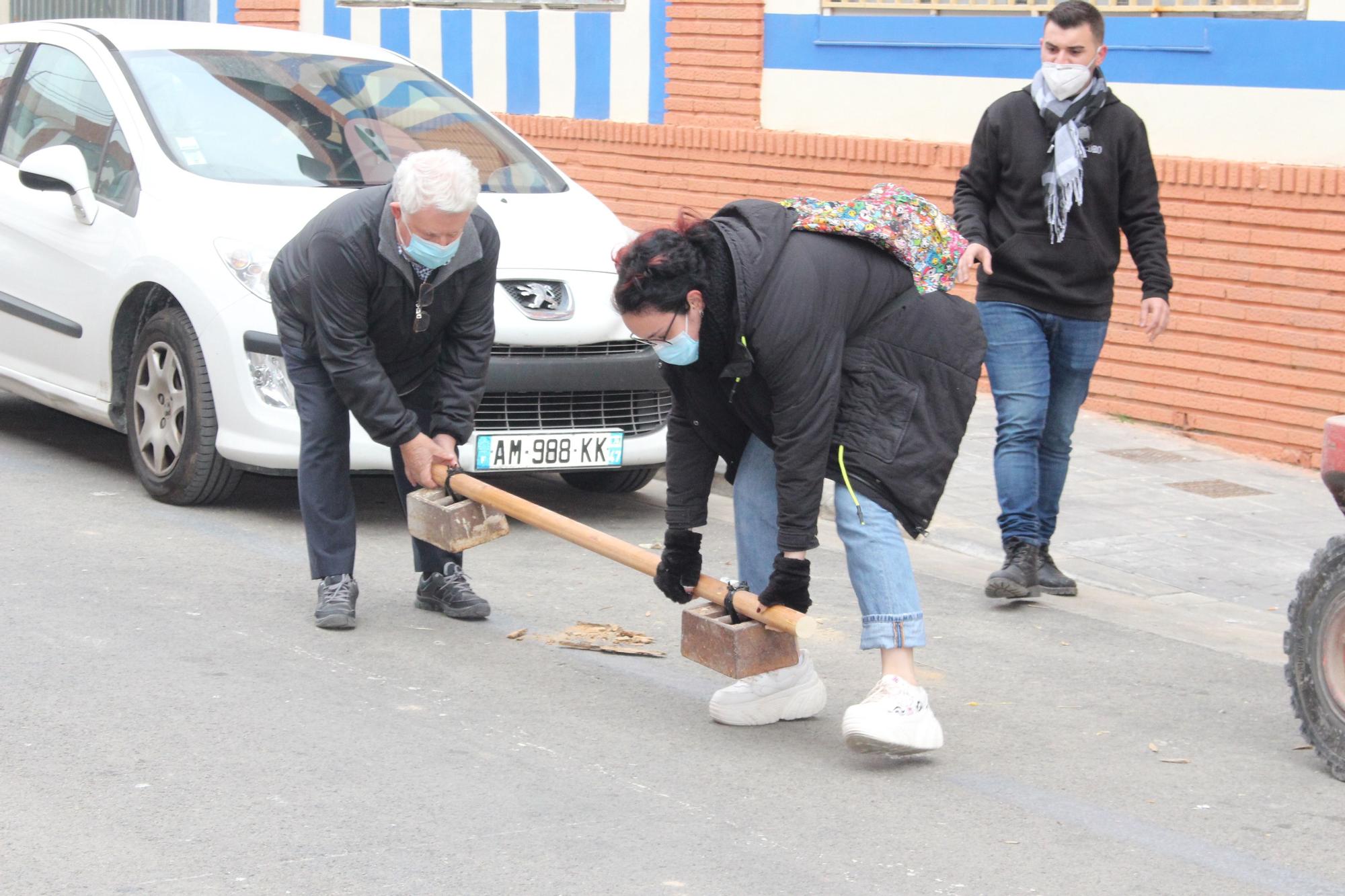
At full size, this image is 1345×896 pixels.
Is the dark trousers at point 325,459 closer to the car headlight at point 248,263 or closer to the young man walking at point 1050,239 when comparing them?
the car headlight at point 248,263

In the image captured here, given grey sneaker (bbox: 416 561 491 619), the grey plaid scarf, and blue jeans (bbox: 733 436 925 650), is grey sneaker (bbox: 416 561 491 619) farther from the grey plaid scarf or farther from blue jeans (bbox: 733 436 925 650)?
the grey plaid scarf

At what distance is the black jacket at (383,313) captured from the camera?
5156mm

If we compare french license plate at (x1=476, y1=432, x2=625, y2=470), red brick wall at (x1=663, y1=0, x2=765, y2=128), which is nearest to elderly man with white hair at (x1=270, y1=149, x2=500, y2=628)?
french license plate at (x1=476, y1=432, x2=625, y2=470)

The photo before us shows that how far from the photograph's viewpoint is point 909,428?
4344mm

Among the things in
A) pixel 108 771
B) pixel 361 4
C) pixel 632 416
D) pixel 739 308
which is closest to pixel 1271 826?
pixel 739 308

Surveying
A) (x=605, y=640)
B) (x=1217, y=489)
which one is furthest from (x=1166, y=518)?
(x=605, y=640)

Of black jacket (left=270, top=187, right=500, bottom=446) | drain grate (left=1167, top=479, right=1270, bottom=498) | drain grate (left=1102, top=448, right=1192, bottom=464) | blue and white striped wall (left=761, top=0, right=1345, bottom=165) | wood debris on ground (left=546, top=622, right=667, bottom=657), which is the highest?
blue and white striped wall (left=761, top=0, right=1345, bottom=165)

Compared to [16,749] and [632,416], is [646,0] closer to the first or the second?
[632,416]

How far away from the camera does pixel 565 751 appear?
4430 mm

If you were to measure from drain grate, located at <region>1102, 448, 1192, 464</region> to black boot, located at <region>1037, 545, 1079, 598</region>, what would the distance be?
226 centimetres

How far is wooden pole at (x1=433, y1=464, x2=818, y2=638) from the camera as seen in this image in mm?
4266

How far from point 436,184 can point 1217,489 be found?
167 inches

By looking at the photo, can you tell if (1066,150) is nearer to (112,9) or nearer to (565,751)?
(565,751)

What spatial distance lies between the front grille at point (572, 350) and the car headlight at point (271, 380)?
747 mm
